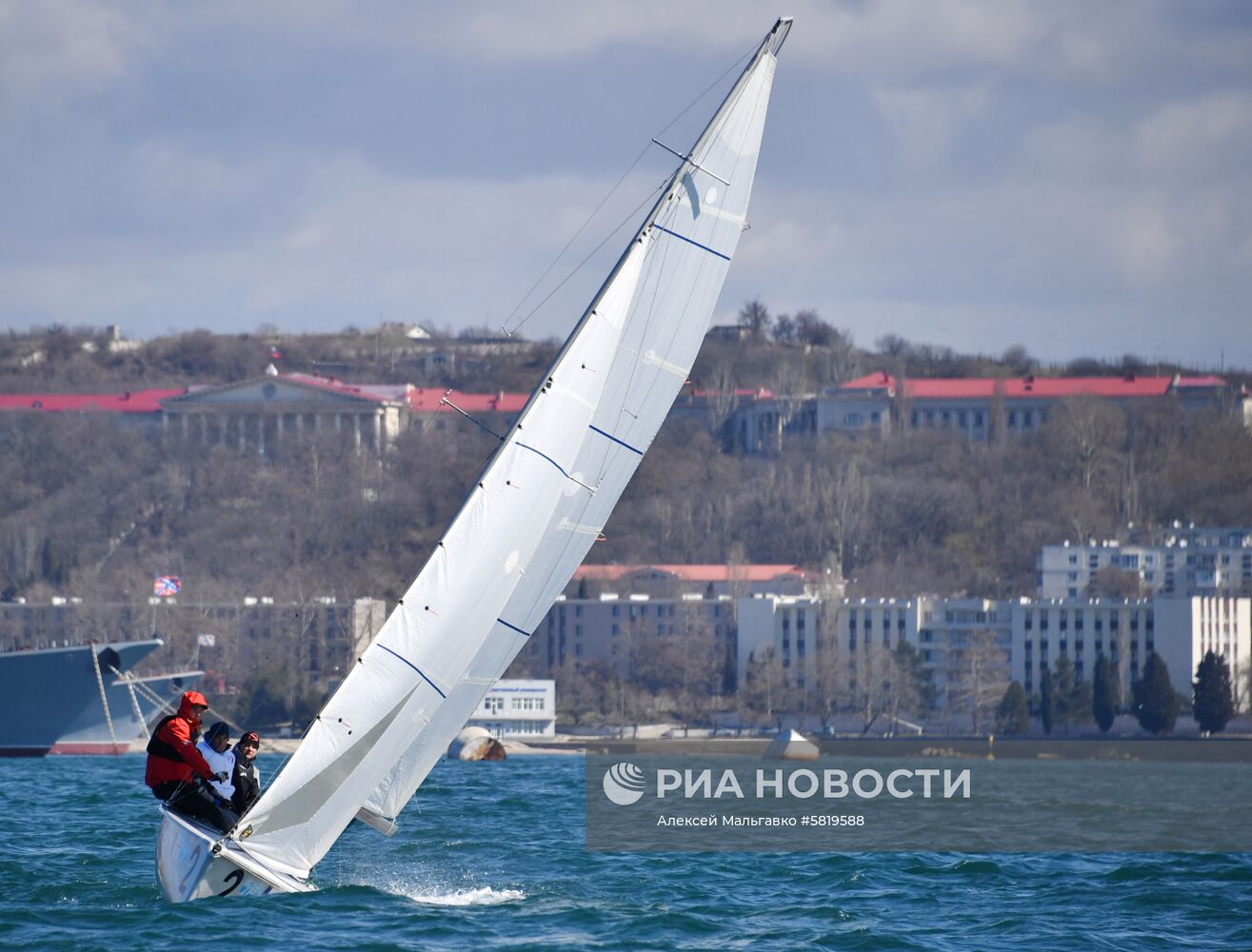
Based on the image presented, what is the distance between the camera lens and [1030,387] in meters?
138

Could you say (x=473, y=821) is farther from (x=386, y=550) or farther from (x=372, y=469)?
(x=372, y=469)

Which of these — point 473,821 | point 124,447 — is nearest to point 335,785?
point 473,821

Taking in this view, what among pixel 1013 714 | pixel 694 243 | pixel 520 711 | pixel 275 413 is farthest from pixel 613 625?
pixel 694 243

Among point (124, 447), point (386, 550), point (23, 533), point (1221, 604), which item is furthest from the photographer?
point (124, 447)

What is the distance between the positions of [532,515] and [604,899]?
334 centimetres

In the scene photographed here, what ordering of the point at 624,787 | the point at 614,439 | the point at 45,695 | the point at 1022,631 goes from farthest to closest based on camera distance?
the point at 1022,631, the point at 45,695, the point at 624,787, the point at 614,439

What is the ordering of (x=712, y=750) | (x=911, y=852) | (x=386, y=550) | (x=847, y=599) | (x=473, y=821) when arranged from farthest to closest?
(x=386, y=550) < (x=847, y=599) < (x=712, y=750) < (x=473, y=821) < (x=911, y=852)

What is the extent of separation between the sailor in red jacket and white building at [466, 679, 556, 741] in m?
64.3

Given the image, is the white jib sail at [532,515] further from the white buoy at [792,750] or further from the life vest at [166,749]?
the white buoy at [792,750]

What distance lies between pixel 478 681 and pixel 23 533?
353ft

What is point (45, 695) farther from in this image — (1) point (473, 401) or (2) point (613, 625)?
(1) point (473, 401)

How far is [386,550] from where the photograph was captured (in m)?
106

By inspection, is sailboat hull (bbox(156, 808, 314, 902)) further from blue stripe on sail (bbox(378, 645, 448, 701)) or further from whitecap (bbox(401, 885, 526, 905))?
blue stripe on sail (bbox(378, 645, 448, 701))

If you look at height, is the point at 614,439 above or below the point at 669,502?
below
